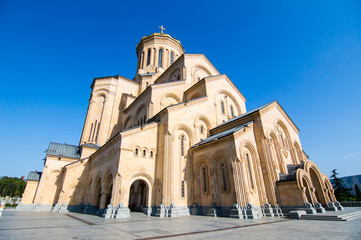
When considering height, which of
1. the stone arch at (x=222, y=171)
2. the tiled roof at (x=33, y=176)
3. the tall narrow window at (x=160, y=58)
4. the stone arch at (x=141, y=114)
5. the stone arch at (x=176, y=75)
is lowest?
the stone arch at (x=222, y=171)

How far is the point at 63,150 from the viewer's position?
76.9 feet

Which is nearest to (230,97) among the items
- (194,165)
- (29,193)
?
(194,165)

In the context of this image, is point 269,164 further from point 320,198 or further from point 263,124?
point 320,198

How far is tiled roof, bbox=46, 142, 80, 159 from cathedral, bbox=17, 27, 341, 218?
108 mm

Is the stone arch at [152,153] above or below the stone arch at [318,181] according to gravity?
above

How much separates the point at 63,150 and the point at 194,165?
18872mm

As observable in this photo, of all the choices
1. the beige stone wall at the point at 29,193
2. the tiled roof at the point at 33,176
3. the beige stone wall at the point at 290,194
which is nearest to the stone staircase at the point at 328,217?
the beige stone wall at the point at 290,194

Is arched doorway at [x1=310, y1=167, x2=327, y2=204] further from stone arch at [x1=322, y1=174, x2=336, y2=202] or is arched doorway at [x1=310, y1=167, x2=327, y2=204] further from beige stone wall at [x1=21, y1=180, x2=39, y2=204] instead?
beige stone wall at [x1=21, y1=180, x2=39, y2=204]

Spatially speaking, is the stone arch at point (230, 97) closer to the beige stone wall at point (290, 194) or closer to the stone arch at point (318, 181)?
the stone arch at point (318, 181)

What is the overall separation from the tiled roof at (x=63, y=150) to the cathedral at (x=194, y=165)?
4.3 inches

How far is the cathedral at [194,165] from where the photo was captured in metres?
12.1

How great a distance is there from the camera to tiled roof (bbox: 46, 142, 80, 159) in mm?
22536

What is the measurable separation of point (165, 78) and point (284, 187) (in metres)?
21.4

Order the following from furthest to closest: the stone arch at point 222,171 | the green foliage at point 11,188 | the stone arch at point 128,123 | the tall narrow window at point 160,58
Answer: the green foliage at point 11,188, the tall narrow window at point 160,58, the stone arch at point 128,123, the stone arch at point 222,171
